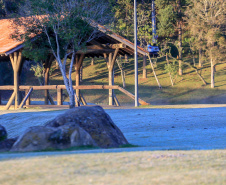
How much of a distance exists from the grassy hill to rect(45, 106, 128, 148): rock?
28.6 m

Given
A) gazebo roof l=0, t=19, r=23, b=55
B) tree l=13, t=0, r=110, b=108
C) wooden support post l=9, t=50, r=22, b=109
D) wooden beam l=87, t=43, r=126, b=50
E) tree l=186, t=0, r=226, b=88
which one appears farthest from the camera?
tree l=186, t=0, r=226, b=88

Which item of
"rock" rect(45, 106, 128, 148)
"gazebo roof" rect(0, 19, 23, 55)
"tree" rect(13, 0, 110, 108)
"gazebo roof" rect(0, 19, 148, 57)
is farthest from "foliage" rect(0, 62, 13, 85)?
"rock" rect(45, 106, 128, 148)

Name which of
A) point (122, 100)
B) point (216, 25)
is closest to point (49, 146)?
point (122, 100)

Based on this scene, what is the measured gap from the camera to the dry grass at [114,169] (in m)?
4.50

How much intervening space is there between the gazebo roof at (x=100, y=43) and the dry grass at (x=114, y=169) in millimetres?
15224

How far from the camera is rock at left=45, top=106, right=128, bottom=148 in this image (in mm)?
8828

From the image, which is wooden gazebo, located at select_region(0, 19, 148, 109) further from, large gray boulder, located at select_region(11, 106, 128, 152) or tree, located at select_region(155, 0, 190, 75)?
tree, located at select_region(155, 0, 190, 75)

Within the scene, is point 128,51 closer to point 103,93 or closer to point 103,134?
point 103,134

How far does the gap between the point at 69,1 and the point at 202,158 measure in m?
16.3

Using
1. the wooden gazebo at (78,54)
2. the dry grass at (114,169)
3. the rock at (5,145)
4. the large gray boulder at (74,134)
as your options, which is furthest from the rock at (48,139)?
the wooden gazebo at (78,54)

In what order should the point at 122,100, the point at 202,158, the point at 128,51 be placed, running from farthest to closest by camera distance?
1. the point at 122,100
2. the point at 128,51
3. the point at 202,158

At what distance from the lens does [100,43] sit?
2417 cm

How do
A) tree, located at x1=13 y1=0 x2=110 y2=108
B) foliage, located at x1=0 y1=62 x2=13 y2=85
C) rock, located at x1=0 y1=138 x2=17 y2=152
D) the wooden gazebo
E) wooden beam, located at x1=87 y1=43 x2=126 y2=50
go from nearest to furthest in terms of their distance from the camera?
rock, located at x1=0 y1=138 x2=17 y2=152
tree, located at x1=13 y1=0 x2=110 y2=108
the wooden gazebo
wooden beam, located at x1=87 y1=43 x2=126 y2=50
foliage, located at x1=0 y1=62 x2=13 y2=85

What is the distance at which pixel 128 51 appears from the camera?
79.3 ft
